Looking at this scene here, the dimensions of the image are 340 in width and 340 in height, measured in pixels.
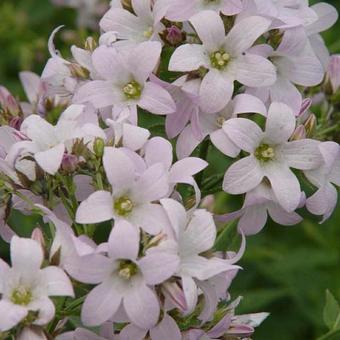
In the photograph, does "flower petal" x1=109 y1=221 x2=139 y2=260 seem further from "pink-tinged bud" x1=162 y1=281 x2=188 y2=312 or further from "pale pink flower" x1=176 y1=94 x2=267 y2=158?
"pale pink flower" x1=176 y1=94 x2=267 y2=158

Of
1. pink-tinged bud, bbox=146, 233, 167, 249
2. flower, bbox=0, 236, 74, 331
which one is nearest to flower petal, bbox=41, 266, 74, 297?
flower, bbox=0, 236, 74, 331

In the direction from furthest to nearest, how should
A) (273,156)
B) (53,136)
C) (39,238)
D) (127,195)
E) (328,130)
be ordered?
(328,130) → (273,156) → (53,136) → (127,195) → (39,238)

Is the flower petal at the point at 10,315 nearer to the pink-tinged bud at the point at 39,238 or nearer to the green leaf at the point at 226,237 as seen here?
the pink-tinged bud at the point at 39,238

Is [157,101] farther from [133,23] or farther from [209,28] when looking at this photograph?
[133,23]

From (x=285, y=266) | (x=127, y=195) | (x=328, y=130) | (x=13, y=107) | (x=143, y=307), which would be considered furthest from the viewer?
(x=285, y=266)

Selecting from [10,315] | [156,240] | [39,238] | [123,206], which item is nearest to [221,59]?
[123,206]

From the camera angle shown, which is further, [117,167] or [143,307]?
[117,167]

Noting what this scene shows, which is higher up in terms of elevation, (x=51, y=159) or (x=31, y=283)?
(x=51, y=159)

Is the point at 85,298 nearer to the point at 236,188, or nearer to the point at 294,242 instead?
the point at 236,188
